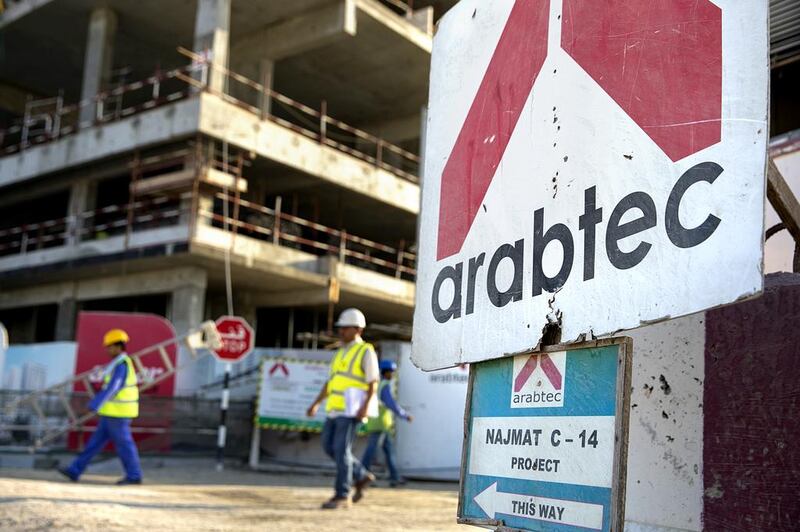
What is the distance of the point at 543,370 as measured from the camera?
215cm

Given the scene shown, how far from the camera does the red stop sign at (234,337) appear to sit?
1517 cm

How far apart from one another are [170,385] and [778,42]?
46.5ft

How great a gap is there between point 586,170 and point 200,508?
679 centimetres

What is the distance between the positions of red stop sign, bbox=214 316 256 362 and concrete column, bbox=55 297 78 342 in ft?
30.2

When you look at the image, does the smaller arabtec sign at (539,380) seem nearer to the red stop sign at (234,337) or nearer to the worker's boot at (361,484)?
the worker's boot at (361,484)

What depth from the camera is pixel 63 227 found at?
27.2 metres

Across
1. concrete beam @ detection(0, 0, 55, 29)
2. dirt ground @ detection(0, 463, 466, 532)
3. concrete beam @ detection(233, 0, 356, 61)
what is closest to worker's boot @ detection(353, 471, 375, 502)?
dirt ground @ detection(0, 463, 466, 532)

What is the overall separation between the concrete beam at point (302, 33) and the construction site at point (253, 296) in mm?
76

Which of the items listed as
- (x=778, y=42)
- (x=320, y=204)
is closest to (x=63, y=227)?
(x=320, y=204)

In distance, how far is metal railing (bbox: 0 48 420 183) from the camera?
20141 mm

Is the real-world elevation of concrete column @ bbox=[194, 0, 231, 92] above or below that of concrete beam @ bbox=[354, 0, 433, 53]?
→ below

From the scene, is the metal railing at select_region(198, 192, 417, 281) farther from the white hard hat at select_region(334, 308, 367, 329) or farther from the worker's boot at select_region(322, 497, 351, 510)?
the worker's boot at select_region(322, 497, 351, 510)

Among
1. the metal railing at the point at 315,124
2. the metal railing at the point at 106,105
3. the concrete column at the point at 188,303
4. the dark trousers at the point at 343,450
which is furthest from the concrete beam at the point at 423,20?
the dark trousers at the point at 343,450

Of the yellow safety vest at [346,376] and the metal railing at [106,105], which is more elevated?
the metal railing at [106,105]
